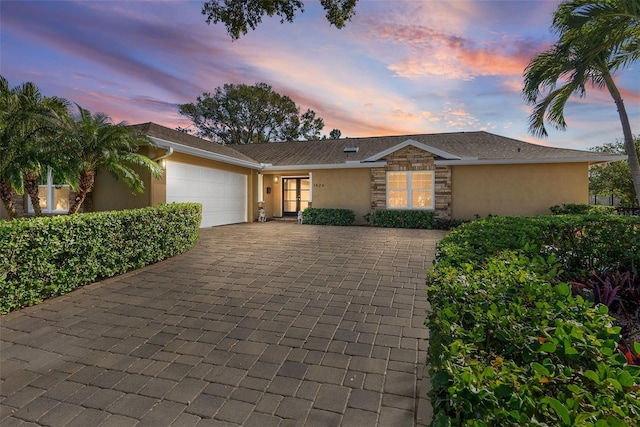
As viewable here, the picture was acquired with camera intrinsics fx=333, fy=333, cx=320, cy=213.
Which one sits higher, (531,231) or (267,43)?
(267,43)

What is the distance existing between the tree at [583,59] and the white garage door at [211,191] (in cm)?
1110

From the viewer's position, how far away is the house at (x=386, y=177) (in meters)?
11.4


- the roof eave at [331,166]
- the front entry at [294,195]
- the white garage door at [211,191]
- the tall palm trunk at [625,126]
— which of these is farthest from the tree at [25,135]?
the tall palm trunk at [625,126]

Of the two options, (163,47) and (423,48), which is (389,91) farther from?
(163,47)

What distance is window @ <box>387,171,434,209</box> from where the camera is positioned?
47.5ft

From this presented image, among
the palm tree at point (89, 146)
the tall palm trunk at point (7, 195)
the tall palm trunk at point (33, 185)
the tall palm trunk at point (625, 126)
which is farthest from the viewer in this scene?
the tall palm trunk at point (625, 126)

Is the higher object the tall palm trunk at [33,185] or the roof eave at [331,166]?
the roof eave at [331,166]

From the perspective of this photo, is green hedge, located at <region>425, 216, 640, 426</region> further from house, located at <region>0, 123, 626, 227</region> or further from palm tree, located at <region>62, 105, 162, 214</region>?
house, located at <region>0, 123, 626, 227</region>

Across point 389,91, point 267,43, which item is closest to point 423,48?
point 389,91

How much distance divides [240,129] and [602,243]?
31378 millimetres

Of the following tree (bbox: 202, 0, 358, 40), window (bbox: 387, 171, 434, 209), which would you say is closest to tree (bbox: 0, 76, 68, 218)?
tree (bbox: 202, 0, 358, 40)

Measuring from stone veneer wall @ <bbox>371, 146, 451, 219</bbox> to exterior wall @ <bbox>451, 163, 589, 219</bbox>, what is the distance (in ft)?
1.29

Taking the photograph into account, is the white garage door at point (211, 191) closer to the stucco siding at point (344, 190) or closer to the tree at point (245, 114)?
the stucco siding at point (344, 190)

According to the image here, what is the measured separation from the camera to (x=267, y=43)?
30.1ft
